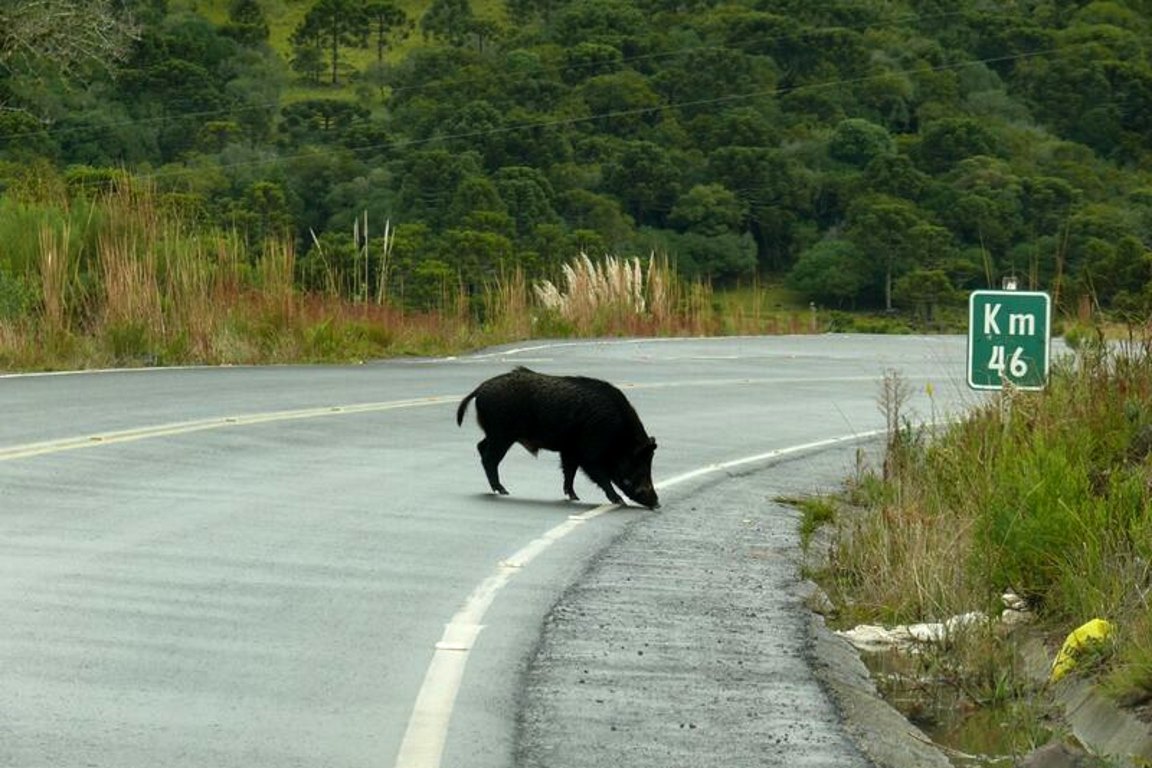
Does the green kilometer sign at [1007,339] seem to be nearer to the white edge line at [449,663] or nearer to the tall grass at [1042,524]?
the tall grass at [1042,524]

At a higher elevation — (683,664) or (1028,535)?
(1028,535)

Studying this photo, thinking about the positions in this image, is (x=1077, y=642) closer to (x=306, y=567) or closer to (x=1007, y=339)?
(x=306, y=567)

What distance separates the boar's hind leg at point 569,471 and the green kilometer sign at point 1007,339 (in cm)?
268

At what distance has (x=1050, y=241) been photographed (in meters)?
85.6

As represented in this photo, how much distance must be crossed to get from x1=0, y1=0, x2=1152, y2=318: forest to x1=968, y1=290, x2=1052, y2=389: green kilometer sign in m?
45.4

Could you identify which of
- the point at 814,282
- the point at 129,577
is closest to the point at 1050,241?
the point at 814,282

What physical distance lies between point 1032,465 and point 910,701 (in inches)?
109

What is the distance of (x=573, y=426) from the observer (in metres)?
15.0

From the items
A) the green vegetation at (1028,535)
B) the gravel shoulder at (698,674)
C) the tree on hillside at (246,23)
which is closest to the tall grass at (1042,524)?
the green vegetation at (1028,535)

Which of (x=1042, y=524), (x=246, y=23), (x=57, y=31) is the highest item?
(x=246, y=23)

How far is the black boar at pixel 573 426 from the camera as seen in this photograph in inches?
589

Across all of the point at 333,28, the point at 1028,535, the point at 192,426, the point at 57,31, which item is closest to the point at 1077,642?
the point at 1028,535

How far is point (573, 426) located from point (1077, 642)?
612 centimetres

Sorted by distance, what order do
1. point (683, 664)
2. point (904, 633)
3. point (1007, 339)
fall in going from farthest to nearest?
1. point (1007, 339)
2. point (904, 633)
3. point (683, 664)
